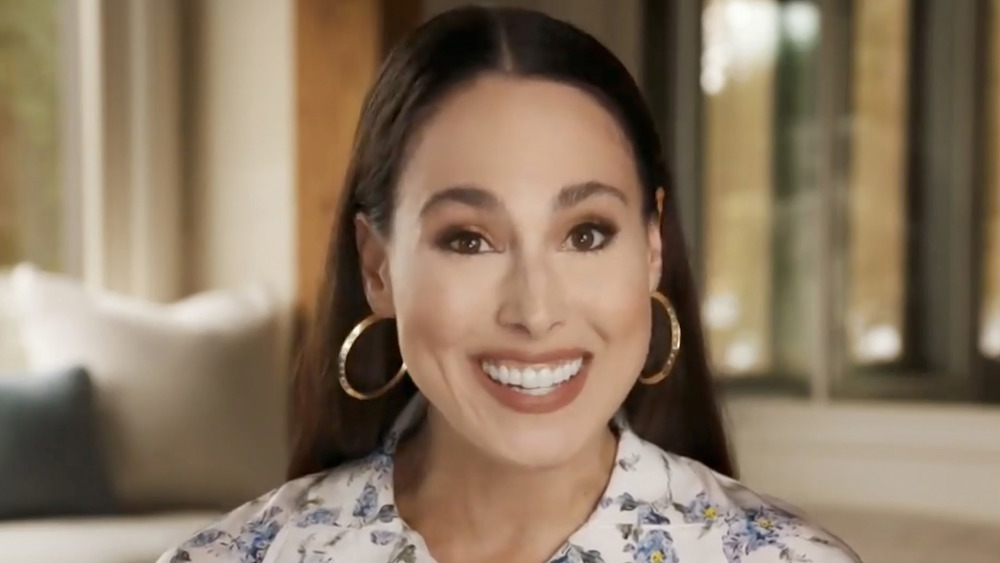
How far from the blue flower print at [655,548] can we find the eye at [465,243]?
0.85 feet

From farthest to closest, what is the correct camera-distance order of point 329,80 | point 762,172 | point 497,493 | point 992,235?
point 762,172, point 992,235, point 329,80, point 497,493

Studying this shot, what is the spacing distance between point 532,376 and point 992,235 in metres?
1.42

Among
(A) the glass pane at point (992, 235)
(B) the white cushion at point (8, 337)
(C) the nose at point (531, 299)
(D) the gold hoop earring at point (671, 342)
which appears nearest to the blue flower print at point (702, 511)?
(D) the gold hoop earring at point (671, 342)

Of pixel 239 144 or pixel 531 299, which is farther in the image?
pixel 239 144

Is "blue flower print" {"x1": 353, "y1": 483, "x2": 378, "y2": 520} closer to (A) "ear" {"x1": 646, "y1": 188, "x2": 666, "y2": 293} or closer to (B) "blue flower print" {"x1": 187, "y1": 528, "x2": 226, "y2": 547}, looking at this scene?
(B) "blue flower print" {"x1": 187, "y1": 528, "x2": 226, "y2": 547}

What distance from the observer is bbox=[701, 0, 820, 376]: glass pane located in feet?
7.51

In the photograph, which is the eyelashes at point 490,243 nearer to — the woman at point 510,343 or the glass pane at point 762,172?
A: the woman at point 510,343

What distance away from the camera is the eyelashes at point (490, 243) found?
997 millimetres

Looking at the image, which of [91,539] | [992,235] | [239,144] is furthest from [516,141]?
[992,235]

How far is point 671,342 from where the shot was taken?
1.14 meters

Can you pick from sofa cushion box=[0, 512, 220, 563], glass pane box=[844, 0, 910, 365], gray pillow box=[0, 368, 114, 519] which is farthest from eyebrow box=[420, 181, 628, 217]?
glass pane box=[844, 0, 910, 365]

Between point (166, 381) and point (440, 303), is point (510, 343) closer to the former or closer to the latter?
point (440, 303)

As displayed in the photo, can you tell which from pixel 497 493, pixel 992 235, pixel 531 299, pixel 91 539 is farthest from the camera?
pixel 992 235

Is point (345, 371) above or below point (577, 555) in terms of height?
above
